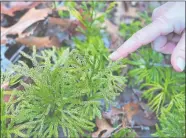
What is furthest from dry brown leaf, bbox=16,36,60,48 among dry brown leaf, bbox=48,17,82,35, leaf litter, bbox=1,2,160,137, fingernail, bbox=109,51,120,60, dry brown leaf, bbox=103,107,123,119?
fingernail, bbox=109,51,120,60

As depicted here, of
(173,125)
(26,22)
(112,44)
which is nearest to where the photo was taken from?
(173,125)

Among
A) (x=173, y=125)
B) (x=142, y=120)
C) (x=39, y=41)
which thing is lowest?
(x=142, y=120)

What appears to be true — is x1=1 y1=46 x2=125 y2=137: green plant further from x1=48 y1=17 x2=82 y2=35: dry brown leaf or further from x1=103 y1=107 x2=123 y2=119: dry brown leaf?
x1=48 y1=17 x2=82 y2=35: dry brown leaf

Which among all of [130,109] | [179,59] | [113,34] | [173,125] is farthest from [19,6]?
[179,59]

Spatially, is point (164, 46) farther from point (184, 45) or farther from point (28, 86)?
point (28, 86)

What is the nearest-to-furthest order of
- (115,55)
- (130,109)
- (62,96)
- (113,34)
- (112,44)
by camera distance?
(62,96) → (115,55) → (130,109) → (112,44) → (113,34)

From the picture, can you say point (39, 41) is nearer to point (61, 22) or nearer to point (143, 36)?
point (61, 22)

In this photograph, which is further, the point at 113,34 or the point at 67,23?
the point at 113,34

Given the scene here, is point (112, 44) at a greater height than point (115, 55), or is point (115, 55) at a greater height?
point (115, 55)

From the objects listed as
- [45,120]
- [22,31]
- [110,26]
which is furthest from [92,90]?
[110,26]
